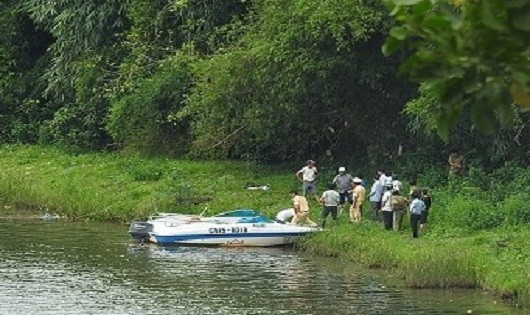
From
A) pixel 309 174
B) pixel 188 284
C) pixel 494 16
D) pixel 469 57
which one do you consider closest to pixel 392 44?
pixel 469 57

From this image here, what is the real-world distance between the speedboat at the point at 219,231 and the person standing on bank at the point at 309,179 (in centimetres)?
254

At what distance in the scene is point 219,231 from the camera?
2930 centimetres

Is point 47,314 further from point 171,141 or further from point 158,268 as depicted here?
point 171,141

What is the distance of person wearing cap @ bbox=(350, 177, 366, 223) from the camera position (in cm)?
2869

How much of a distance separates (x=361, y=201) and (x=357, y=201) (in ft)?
0.57

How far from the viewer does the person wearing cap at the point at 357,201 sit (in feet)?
94.1

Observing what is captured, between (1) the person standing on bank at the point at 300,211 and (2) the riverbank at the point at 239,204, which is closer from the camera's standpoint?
(2) the riverbank at the point at 239,204

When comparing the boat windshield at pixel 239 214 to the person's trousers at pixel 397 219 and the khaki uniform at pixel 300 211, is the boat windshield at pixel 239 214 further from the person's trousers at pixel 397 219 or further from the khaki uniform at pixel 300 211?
the person's trousers at pixel 397 219

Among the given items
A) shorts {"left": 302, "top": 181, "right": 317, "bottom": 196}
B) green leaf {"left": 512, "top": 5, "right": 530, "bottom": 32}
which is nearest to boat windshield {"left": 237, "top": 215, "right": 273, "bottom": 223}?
shorts {"left": 302, "top": 181, "right": 317, "bottom": 196}

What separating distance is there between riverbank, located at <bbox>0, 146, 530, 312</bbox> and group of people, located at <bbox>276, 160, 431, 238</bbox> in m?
0.38

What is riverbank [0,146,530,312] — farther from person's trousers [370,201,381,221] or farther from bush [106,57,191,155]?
bush [106,57,191,155]

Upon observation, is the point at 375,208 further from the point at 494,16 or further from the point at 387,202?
the point at 494,16

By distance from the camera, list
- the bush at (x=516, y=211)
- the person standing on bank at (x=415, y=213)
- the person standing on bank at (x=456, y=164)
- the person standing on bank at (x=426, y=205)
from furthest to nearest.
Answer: the person standing on bank at (x=456, y=164)
the person standing on bank at (x=426, y=205)
the person standing on bank at (x=415, y=213)
the bush at (x=516, y=211)

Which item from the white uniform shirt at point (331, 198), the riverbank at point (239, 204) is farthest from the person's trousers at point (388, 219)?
the white uniform shirt at point (331, 198)
